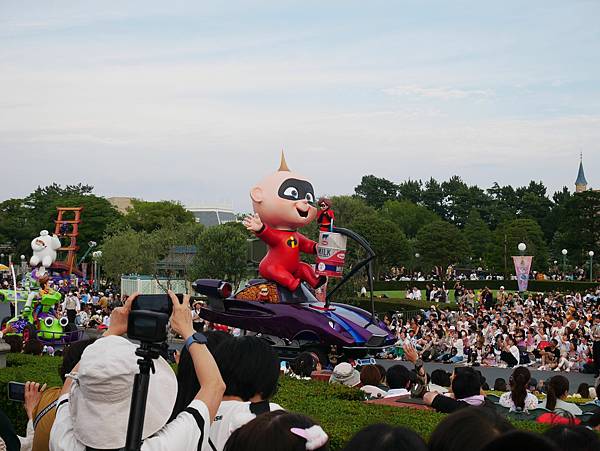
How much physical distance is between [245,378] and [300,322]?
1121cm

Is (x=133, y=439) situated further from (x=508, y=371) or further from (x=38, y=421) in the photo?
(x=508, y=371)

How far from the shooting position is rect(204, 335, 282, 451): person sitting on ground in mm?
3732

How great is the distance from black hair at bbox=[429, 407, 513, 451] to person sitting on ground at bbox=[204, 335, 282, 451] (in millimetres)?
1203

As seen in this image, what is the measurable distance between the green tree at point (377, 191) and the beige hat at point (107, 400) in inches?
3537

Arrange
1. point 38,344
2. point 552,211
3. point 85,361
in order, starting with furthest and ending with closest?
1. point 552,211
2. point 38,344
3. point 85,361

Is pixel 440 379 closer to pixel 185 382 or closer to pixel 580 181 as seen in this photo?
pixel 185 382

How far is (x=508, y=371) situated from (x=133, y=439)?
15.3 m

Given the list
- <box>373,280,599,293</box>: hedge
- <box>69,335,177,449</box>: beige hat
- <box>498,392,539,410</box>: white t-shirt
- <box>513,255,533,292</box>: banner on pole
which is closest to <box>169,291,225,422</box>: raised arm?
<box>69,335,177,449</box>: beige hat

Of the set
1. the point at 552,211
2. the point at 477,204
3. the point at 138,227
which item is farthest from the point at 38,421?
the point at 477,204

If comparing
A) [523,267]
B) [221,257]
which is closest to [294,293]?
[523,267]

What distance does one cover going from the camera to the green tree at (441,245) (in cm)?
5797

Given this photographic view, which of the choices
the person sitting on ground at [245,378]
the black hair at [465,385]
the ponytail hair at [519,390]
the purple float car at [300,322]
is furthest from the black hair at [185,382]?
the purple float car at [300,322]

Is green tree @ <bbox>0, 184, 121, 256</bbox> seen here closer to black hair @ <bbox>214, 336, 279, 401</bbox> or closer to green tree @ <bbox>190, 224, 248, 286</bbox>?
green tree @ <bbox>190, 224, 248, 286</bbox>

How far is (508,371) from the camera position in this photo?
17.2 meters
